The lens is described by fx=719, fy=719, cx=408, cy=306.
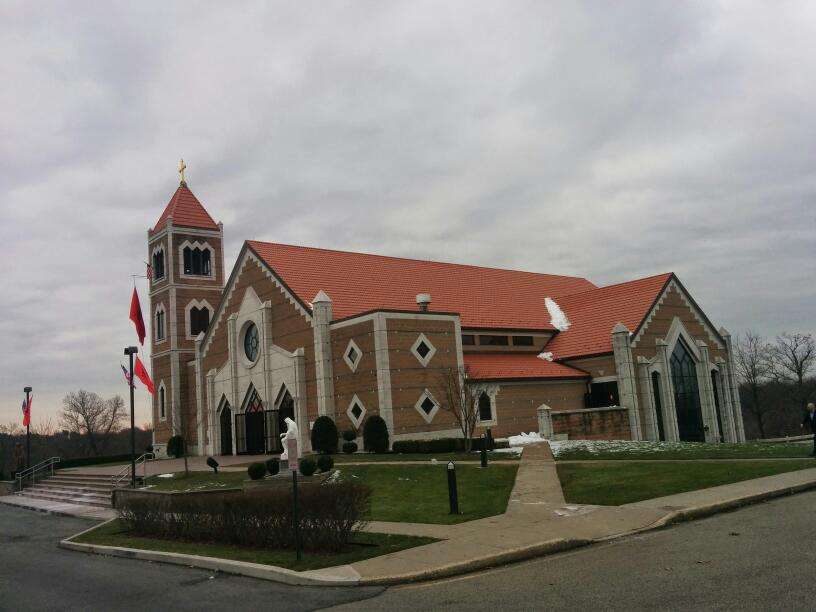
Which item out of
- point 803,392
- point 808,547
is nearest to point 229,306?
point 808,547

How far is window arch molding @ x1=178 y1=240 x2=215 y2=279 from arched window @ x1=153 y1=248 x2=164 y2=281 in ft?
5.81

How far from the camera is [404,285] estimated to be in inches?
1625

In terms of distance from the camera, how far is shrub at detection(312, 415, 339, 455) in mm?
32312

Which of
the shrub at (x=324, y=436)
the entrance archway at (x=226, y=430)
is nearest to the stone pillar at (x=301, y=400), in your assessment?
the shrub at (x=324, y=436)

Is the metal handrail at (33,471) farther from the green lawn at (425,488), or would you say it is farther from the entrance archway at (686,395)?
the entrance archway at (686,395)

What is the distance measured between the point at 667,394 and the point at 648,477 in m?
23.1

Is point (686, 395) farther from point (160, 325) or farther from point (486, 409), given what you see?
point (160, 325)

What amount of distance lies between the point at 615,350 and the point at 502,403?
718cm

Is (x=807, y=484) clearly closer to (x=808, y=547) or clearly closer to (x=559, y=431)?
(x=808, y=547)

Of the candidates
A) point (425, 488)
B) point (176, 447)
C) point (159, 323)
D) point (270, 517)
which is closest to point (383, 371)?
point (425, 488)

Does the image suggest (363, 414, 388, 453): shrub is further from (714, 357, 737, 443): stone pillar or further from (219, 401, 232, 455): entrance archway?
(714, 357, 737, 443): stone pillar

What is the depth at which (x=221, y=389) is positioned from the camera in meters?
42.9

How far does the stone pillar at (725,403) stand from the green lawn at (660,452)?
16.6 m

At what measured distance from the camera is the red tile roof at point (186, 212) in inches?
1976
